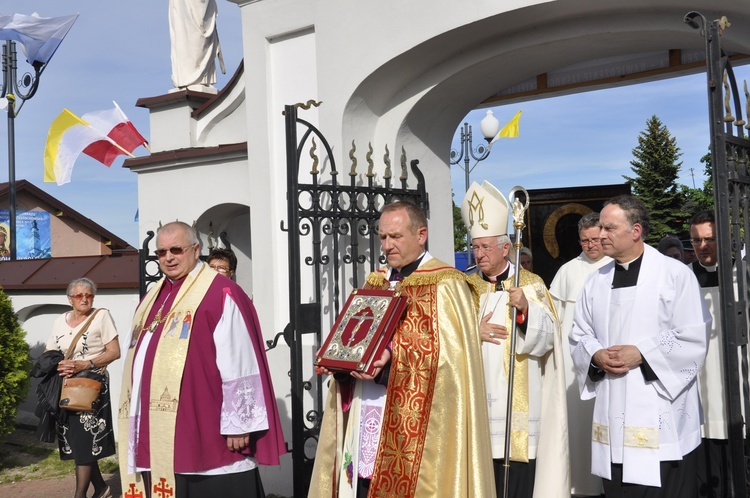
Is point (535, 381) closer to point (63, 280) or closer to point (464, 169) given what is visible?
point (63, 280)

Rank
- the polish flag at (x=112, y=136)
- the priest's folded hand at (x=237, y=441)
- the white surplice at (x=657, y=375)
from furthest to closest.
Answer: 1. the polish flag at (x=112, y=136)
2. the priest's folded hand at (x=237, y=441)
3. the white surplice at (x=657, y=375)

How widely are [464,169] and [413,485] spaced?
467 inches

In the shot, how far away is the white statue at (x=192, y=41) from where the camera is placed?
8.78 meters

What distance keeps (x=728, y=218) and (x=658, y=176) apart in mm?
35972

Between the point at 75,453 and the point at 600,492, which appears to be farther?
the point at 75,453

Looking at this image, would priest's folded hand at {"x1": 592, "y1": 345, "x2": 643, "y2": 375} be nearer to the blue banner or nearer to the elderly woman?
the elderly woman

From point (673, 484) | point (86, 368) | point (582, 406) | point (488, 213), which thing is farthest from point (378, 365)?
point (86, 368)

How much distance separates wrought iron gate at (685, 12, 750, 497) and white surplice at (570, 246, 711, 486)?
0.49 ft

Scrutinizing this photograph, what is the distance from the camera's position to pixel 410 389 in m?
4.19

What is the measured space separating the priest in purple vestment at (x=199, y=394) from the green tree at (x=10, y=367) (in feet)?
15.0

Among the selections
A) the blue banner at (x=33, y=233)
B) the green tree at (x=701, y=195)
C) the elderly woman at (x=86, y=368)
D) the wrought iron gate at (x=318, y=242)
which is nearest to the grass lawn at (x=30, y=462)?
the elderly woman at (x=86, y=368)

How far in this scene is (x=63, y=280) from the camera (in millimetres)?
10031

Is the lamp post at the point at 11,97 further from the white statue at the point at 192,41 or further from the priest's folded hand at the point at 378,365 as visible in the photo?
the priest's folded hand at the point at 378,365

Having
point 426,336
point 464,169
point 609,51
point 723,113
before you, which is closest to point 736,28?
point 609,51
